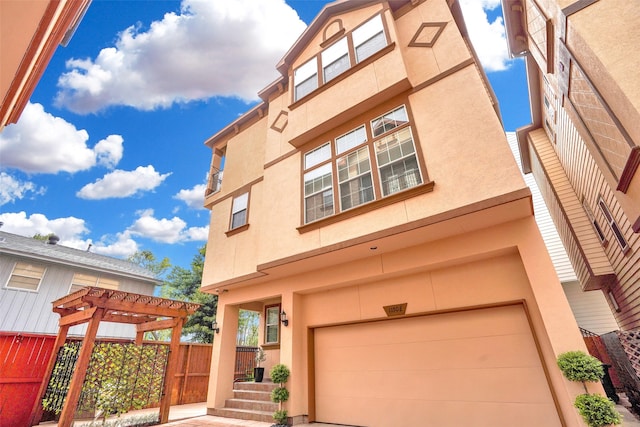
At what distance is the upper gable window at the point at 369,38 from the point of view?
22.7 feet

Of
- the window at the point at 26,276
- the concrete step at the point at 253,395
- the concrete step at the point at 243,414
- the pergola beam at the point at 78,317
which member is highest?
the window at the point at 26,276

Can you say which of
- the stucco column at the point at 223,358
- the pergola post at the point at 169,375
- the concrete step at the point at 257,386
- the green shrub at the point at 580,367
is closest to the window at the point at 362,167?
the green shrub at the point at 580,367

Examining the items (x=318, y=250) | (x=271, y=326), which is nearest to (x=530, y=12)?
(x=318, y=250)

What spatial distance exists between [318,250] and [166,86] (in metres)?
19.6

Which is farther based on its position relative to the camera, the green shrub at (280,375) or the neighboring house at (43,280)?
the neighboring house at (43,280)

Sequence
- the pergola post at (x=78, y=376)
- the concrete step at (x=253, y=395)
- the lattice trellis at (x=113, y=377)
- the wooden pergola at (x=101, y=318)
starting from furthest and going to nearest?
1. the concrete step at (x=253, y=395)
2. the lattice trellis at (x=113, y=377)
3. the wooden pergola at (x=101, y=318)
4. the pergola post at (x=78, y=376)

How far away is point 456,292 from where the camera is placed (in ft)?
17.8

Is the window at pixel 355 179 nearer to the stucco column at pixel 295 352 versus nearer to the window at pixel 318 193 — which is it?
the window at pixel 318 193

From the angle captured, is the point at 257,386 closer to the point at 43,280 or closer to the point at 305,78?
the point at 305,78

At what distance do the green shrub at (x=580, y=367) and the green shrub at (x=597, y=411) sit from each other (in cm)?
22

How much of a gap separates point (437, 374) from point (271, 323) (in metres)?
5.70

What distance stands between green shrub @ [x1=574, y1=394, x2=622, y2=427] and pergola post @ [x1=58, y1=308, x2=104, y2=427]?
8543 mm

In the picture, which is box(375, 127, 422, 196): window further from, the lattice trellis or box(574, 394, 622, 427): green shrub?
the lattice trellis

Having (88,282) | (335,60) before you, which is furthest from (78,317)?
(88,282)
